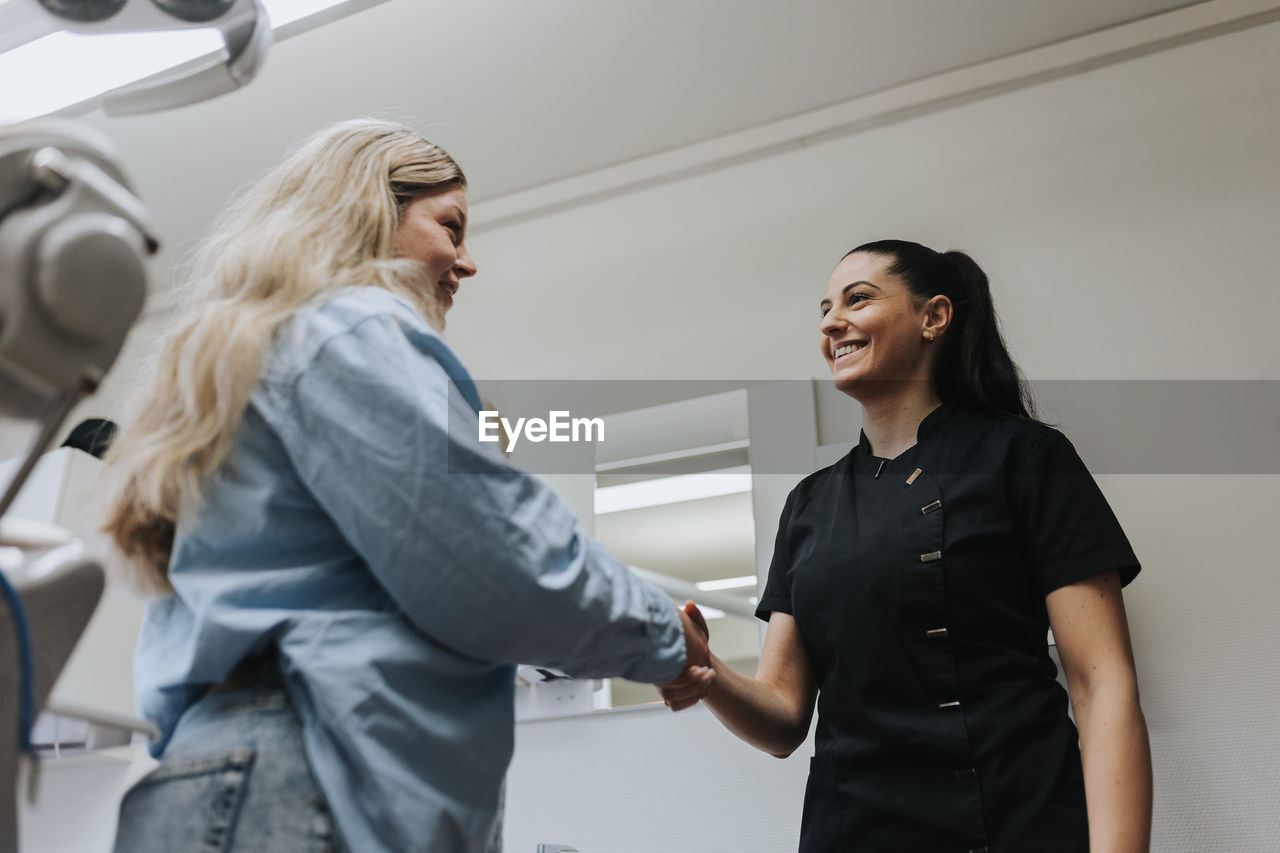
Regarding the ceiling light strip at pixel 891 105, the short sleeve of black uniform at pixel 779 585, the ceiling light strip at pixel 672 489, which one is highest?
the ceiling light strip at pixel 891 105

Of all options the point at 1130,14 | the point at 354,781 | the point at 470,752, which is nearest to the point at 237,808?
the point at 354,781

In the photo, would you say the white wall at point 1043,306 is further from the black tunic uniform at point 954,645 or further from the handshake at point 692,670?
the handshake at point 692,670

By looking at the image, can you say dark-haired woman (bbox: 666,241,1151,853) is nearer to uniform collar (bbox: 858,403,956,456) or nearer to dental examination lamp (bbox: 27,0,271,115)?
uniform collar (bbox: 858,403,956,456)

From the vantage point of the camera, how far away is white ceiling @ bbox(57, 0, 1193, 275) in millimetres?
2238

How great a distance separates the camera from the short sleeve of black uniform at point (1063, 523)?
1.51 m

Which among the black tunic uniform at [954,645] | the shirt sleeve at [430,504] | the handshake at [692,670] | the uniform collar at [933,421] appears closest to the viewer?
the shirt sleeve at [430,504]

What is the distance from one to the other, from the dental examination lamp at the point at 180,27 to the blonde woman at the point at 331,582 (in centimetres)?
74

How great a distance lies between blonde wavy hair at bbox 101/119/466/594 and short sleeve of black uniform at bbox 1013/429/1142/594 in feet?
2.90

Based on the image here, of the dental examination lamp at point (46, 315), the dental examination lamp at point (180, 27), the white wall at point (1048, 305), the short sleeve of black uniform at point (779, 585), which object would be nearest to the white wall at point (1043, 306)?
the white wall at point (1048, 305)

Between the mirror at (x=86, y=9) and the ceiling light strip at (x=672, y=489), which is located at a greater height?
the mirror at (x=86, y=9)

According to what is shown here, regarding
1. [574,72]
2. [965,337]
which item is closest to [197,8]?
[574,72]

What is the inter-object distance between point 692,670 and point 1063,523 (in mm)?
587

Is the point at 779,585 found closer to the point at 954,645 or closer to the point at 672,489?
the point at 954,645

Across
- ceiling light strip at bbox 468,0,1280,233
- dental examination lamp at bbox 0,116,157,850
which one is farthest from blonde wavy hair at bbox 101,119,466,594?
ceiling light strip at bbox 468,0,1280,233
